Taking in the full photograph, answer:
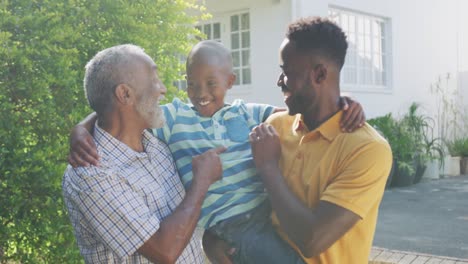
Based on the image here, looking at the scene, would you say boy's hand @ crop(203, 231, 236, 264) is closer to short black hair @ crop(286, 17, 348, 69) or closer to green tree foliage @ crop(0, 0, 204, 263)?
short black hair @ crop(286, 17, 348, 69)

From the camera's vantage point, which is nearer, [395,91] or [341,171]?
[341,171]

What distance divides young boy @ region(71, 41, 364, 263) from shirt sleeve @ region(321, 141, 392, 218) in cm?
21

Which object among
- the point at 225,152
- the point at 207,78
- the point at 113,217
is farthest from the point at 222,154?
the point at 113,217

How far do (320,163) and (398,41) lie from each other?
36.2ft

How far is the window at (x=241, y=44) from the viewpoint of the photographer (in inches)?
432

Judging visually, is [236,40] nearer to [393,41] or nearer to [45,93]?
[393,41]

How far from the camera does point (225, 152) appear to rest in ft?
8.61

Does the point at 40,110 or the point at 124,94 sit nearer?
the point at 124,94

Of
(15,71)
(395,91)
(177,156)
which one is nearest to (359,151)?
(177,156)

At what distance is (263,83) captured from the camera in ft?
34.6

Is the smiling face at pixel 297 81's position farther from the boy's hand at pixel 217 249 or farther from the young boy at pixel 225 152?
the boy's hand at pixel 217 249

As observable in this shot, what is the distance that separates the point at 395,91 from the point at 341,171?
426 inches

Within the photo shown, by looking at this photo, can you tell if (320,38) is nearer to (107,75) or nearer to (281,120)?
(281,120)

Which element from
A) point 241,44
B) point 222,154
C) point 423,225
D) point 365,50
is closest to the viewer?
point 222,154
